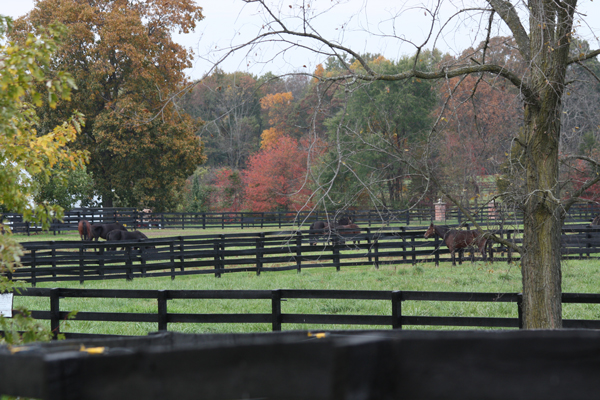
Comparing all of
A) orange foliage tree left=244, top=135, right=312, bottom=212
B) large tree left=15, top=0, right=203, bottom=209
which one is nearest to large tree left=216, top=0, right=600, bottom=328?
large tree left=15, top=0, right=203, bottom=209

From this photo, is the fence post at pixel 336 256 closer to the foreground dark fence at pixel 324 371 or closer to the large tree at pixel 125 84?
the foreground dark fence at pixel 324 371

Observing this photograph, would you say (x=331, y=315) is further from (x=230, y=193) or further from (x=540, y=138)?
(x=230, y=193)

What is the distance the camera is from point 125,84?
37188mm

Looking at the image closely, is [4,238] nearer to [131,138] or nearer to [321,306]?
[321,306]

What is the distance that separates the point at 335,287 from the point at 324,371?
12.3 metres

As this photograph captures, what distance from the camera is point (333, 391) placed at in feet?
5.14

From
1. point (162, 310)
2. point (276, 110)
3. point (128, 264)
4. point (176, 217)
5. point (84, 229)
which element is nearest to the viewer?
point (162, 310)

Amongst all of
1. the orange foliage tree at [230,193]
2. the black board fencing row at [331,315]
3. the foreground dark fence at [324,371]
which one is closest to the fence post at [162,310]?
the black board fencing row at [331,315]

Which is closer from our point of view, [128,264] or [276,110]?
[128,264]

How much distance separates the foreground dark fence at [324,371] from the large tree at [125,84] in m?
34.5

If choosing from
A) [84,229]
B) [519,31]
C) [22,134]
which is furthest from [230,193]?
[22,134]

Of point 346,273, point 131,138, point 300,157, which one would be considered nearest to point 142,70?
point 131,138

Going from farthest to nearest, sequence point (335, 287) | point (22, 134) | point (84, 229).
Result: point (84, 229) → point (335, 287) → point (22, 134)

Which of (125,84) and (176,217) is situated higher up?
(125,84)
